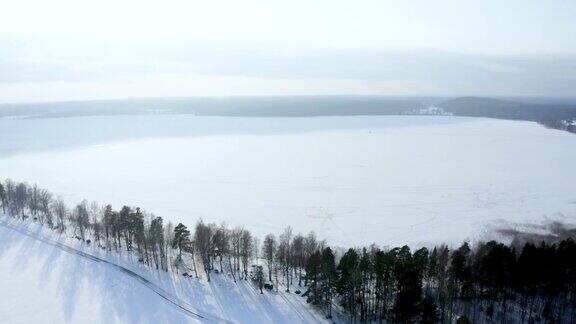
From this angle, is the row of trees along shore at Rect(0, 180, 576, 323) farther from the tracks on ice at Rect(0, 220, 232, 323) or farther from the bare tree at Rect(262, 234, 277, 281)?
the tracks on ice at Rect(0, 220, 232, 323)

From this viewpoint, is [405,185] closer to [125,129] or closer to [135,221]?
[135,221]

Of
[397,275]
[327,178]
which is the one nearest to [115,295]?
[397,275]

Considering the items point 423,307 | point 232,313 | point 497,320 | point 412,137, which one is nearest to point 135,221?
point 232,313

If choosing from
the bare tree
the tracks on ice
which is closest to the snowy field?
the bare tree

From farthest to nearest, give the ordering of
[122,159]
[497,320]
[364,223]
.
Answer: [122,159] → [364,223] → [497,320]

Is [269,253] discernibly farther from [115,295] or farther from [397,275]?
[115,295]
